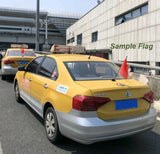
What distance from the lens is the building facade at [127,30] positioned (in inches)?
725

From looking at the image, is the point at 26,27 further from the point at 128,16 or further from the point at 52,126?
the point at 52,126

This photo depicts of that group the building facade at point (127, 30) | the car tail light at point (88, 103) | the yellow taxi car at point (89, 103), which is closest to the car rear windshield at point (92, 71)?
the yellow taxi car at point (89, 103)

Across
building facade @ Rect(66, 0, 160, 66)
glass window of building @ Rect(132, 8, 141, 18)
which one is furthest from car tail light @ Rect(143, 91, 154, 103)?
glass window of building @ Rect(132, 8, 141, 18)

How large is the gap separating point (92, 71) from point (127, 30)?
67.4 ft

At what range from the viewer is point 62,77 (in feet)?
11.1

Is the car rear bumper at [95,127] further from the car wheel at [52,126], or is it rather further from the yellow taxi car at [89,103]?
the car wheel at [52,126]

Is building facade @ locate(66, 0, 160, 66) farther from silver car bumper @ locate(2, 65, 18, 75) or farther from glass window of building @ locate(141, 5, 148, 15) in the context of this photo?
silver car bumper @ locate(2, 65, 18, 75)

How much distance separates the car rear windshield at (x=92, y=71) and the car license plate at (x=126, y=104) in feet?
2.10

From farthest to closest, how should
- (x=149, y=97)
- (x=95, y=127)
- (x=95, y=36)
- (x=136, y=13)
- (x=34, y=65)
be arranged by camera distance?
(x=95, y=36), (x=136, y=13), (x=34, y=65), (x=149, y=97), (x=95, y=127)

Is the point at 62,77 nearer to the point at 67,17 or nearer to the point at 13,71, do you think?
the point at 13,71

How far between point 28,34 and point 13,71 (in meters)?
60.8

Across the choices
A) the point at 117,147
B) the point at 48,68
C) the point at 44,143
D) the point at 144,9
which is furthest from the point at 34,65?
the point at 144,9

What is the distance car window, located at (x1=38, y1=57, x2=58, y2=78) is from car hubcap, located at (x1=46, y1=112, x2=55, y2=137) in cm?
72

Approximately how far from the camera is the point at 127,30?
74.9 feet
